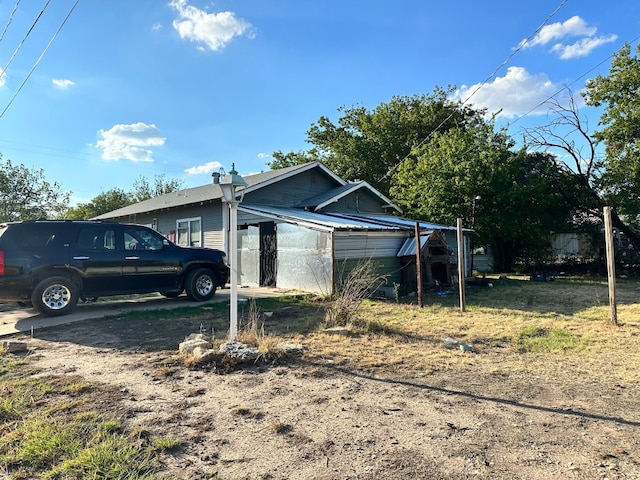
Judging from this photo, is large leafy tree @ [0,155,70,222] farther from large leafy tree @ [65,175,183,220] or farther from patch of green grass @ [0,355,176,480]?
patch of green grass @ [0,355,176,480]

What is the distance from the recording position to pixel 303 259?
12289 millimetres

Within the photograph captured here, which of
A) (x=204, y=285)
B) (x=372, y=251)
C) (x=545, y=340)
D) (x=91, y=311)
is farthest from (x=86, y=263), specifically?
(x=545, y=340)

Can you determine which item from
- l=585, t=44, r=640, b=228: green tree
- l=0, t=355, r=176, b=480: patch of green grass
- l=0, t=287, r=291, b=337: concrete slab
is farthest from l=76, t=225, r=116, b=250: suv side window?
l=585, t=44, r=640, b=228: green tree

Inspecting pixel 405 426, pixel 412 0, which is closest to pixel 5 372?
pixel 405 426

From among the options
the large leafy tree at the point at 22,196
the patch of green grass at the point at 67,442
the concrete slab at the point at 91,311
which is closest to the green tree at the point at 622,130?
the concrete slab at the point at 91,311

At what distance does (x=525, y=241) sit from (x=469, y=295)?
890cm

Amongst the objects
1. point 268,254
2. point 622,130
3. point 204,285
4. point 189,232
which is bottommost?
point 204,285

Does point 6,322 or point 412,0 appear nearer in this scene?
point 6,322

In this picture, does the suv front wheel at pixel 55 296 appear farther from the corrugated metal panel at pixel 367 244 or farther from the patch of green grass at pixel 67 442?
the corrugated metal panel at pixel 367 244

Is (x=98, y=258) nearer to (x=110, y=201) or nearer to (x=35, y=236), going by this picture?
(x=35, y=236)

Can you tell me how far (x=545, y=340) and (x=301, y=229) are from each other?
292 inches

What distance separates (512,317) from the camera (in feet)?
26.5

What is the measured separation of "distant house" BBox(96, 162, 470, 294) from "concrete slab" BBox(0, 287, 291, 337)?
1435 mm

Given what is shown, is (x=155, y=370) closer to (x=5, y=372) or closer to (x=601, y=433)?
(x=5, y=372)
